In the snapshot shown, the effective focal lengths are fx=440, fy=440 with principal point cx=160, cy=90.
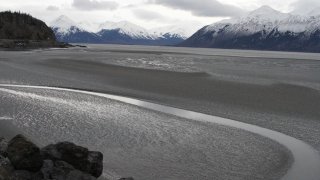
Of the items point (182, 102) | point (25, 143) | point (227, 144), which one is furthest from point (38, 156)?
point (182, 102)

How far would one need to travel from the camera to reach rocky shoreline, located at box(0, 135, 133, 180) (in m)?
12.9

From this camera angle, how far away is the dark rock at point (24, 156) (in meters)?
12.9

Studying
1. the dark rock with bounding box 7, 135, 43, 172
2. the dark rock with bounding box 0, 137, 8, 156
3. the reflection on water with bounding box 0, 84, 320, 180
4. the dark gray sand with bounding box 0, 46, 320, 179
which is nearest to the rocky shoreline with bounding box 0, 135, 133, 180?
the dark rock with bounding box 7, 135, 43, 172

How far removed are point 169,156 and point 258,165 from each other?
3.51 m

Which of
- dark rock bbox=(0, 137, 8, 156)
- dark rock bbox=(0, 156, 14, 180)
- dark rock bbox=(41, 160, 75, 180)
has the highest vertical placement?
dark rock bbox=(0, 156, 14, 180)

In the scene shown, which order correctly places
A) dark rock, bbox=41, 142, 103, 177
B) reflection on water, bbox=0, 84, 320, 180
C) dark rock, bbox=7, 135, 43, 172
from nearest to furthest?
dark rock, bbox=7, 135, 43, 172 < dark rock, bbox=41, 142, 103, 177 < reflection on water, bbox=0, 84, 320, 180

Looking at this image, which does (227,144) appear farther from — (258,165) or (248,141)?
(258,165)

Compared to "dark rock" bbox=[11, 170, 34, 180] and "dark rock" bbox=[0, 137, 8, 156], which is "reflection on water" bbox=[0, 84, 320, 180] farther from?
"dark rock" bbox=[0, 137, 8, 156]

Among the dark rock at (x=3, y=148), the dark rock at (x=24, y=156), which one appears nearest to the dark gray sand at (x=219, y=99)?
the dark rock at (x=24, y=156)

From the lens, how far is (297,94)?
3772 centimetres

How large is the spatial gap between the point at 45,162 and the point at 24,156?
0.69 metres

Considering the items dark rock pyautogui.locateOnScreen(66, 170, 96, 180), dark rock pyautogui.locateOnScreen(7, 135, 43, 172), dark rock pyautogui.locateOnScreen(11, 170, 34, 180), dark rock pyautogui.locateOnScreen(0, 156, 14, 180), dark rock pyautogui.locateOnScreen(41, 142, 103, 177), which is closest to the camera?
dark rock pyautogui.locateOnScreen(0, 156, 14, 180)

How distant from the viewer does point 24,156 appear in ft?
42.3

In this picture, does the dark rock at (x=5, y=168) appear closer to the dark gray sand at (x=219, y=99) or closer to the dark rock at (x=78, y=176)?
the dark rock at (x=78, y=176)
